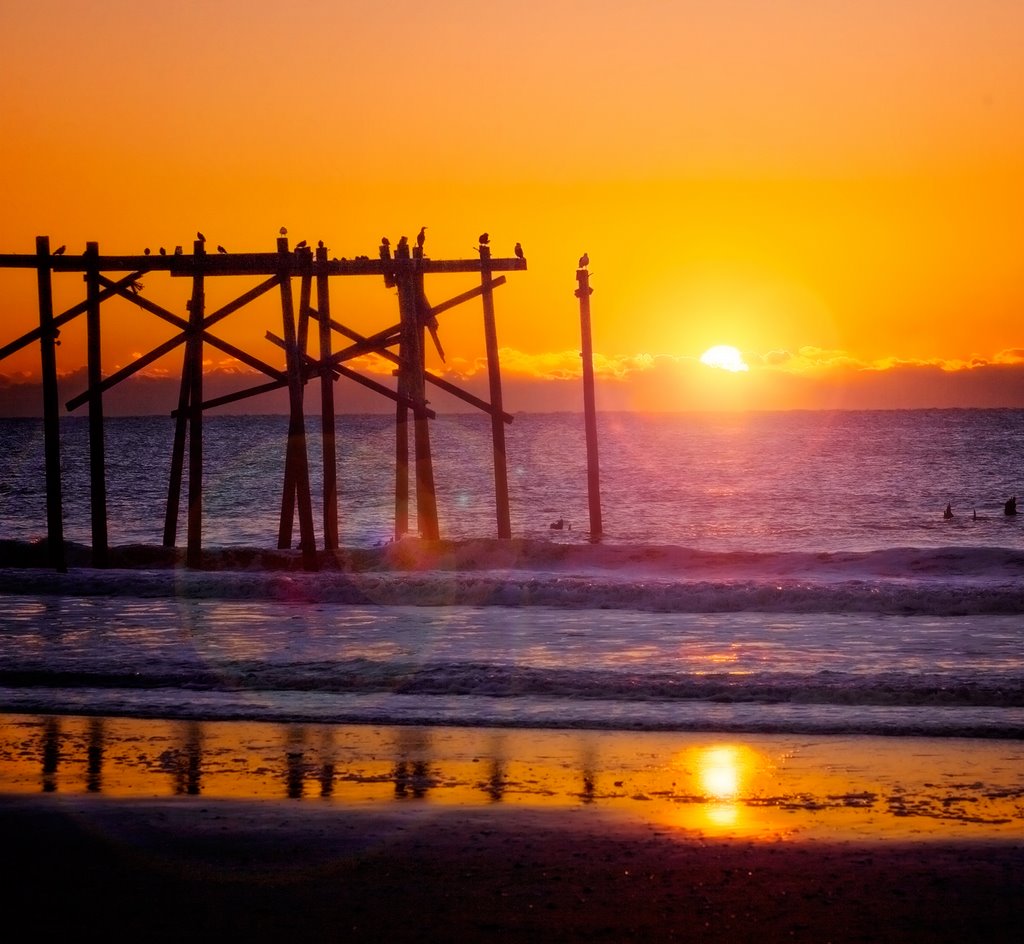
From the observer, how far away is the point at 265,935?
19.4ft

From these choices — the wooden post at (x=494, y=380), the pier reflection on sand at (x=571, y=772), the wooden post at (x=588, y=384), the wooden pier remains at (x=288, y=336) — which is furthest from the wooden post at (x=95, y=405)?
the pier reflection on sand at (x=571, y=772)

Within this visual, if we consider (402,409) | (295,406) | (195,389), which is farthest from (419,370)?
(195,389)

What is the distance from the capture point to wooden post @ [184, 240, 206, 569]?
73.2 feet

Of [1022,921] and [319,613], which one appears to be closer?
[1022,921]

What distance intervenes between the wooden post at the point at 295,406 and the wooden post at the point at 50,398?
3580 mm

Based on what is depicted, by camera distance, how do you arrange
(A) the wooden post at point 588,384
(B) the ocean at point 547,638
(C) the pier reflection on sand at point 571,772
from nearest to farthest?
1. (C) the pier reflection on sand at point 571,772
2. (B) the ocean at point 547,638
3. (A) the wooden post at point 588,384

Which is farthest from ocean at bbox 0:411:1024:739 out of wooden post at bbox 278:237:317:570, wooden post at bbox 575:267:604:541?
wooden post at bbox 575:267:604:541

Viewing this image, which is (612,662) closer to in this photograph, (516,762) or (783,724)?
(783,724)

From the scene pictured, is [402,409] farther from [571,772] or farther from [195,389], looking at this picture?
[571,772]

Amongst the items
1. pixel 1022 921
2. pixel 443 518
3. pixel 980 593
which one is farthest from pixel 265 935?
pixel 443 518

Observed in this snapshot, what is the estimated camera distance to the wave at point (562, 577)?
18609mm

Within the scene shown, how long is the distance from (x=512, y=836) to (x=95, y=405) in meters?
17.5

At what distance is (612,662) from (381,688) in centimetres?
252

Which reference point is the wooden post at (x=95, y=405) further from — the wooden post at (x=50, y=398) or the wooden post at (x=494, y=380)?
the wooden post at (x=494, y=380)
